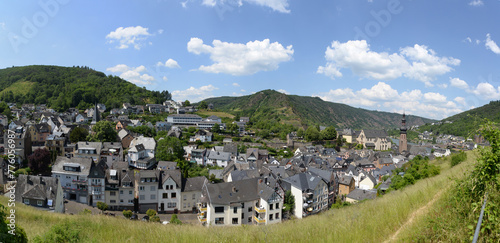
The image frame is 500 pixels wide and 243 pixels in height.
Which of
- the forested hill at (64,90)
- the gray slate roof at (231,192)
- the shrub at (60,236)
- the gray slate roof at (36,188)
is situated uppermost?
the forested hill at (64,90)

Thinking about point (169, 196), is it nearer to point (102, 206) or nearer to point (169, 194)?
point (169, 194)

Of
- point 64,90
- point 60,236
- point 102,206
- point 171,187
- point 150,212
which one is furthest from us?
point 64,90

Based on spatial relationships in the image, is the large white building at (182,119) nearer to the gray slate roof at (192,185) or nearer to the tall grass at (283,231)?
the gray slate roof at (192,185)

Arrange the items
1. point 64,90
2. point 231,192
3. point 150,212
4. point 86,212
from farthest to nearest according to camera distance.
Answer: point 64,90
point 150,212
point 231,192
point 86,212

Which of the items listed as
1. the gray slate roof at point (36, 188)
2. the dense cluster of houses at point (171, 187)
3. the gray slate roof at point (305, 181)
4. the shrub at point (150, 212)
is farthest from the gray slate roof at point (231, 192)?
the gray slate roof at point (36, 188)

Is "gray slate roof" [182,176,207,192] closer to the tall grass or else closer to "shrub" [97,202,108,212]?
"shrub" [97,202,108,212]

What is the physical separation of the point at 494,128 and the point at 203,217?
2454 centimetres

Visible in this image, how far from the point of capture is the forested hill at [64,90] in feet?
333

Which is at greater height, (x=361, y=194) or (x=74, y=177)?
(x=74, y=177)

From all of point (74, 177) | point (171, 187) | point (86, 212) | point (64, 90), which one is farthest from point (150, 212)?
point (64, 90)

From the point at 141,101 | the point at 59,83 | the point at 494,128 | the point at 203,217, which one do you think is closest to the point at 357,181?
the point at 203,217

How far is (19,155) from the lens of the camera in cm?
3566

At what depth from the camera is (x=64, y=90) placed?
111 meters

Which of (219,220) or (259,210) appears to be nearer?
(219,220)
